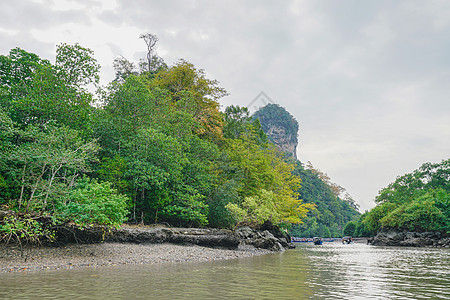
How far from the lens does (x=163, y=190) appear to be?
79.2 feet

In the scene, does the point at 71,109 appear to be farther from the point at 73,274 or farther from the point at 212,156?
the point at 212,156

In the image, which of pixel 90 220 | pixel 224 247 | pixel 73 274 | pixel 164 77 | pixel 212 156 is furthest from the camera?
pixel 164 77

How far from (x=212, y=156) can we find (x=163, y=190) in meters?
8.35

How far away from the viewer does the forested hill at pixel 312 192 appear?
11031cm

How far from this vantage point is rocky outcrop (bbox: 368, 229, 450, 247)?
172ft

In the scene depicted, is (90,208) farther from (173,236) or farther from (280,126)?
(280,126)

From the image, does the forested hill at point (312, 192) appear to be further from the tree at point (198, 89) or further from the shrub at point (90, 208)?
the shrub at point (90, 208)

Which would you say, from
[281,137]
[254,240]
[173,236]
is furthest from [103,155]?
[281,137]

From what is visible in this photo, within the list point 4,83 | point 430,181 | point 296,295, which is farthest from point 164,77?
point 430,181

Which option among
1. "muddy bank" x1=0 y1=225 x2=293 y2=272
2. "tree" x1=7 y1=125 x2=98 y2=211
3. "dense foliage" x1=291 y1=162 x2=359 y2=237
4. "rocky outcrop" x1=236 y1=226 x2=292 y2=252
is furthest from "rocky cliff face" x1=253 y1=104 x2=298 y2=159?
"tree" x1=7 y1=125 x2=98 y2=211

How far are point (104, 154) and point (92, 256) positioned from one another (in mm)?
10893

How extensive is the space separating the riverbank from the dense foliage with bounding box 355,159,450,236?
1892 inches

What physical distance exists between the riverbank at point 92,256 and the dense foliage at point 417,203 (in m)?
48.1

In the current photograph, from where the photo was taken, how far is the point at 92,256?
1605 cm
